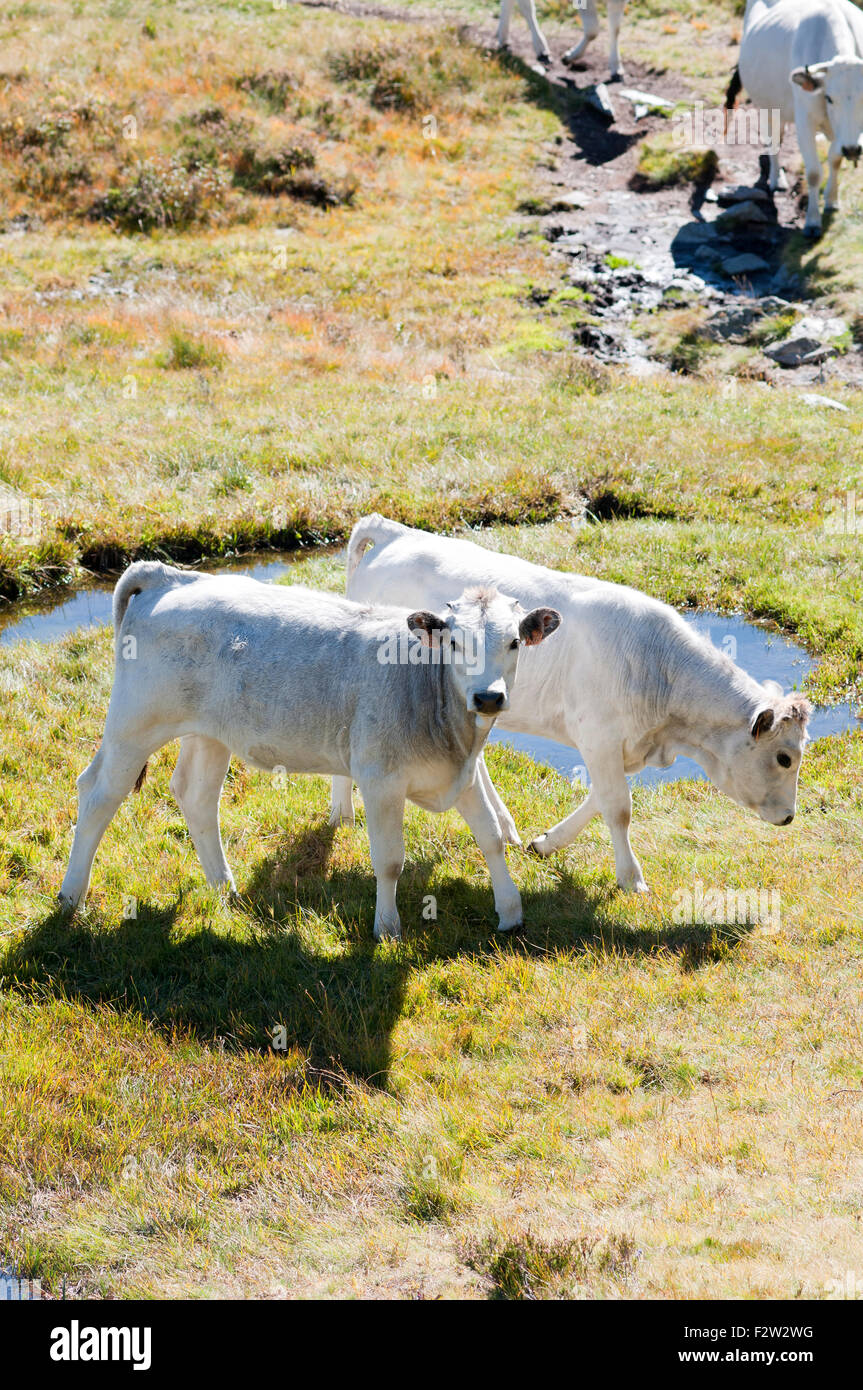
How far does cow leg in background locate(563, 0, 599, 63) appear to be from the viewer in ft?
125

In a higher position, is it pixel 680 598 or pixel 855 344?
pixel 855 344

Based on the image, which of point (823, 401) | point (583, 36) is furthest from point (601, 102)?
point (823, 401)

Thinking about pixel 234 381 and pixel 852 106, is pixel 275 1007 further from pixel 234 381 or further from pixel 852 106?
pixel 852 106

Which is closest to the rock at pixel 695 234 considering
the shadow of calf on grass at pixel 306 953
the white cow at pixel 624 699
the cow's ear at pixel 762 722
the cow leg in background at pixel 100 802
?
the white cow at pixel 624 699

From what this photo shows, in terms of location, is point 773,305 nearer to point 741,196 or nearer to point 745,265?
point 745,265

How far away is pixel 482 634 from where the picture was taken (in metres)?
7.09

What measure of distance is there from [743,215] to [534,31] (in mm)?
16154

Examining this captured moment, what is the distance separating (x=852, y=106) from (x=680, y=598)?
16.3 metres

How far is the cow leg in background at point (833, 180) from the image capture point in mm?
25453

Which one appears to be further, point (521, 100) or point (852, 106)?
point (521, 100)

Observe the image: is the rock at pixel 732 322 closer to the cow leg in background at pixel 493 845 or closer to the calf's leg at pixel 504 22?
the cow leg in background at pixel 493 845

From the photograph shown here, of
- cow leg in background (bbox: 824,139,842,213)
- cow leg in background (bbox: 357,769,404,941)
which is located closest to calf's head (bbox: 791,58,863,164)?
cow leg in background (bbox: 824,139,842,213)

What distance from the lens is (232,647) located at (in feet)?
26.3
